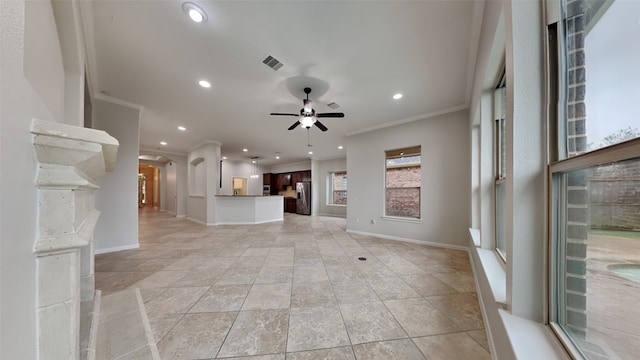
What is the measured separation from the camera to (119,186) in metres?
3.86

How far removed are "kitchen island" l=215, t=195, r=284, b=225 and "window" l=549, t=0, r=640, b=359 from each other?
23.3 ft

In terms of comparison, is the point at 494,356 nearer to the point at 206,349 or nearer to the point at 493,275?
the point at 493,275

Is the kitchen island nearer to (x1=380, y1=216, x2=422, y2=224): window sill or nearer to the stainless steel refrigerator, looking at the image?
the stainless steel refrigerator

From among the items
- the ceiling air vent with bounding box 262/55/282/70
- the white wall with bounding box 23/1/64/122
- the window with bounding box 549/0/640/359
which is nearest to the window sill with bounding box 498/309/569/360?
the window with bounding box 549/0/640/359

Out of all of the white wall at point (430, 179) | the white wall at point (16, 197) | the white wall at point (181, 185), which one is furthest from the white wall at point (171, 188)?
the white wall at point (16, 197)

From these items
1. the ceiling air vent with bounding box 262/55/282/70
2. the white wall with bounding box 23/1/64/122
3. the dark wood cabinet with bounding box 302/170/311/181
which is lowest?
the dark wood cabinet with bounding box 302/170/311/181

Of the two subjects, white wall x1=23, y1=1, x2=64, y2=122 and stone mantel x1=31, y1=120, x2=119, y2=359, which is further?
white wall x1=23, y1=1, x2=64, y2=122

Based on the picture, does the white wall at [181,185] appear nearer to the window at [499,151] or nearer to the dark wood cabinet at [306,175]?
the dark wood cabinet at [306,175]

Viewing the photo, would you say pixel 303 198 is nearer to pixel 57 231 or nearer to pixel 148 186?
pixel 57 231

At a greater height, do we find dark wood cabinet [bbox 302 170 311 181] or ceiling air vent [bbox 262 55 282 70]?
ceiling air vent [bbox 262 55 282 70]

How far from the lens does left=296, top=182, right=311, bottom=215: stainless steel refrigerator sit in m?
9.72

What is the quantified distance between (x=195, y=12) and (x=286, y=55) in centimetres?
95

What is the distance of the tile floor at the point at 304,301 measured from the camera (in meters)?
1.54

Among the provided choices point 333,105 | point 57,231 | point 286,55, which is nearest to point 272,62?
point 286,55
